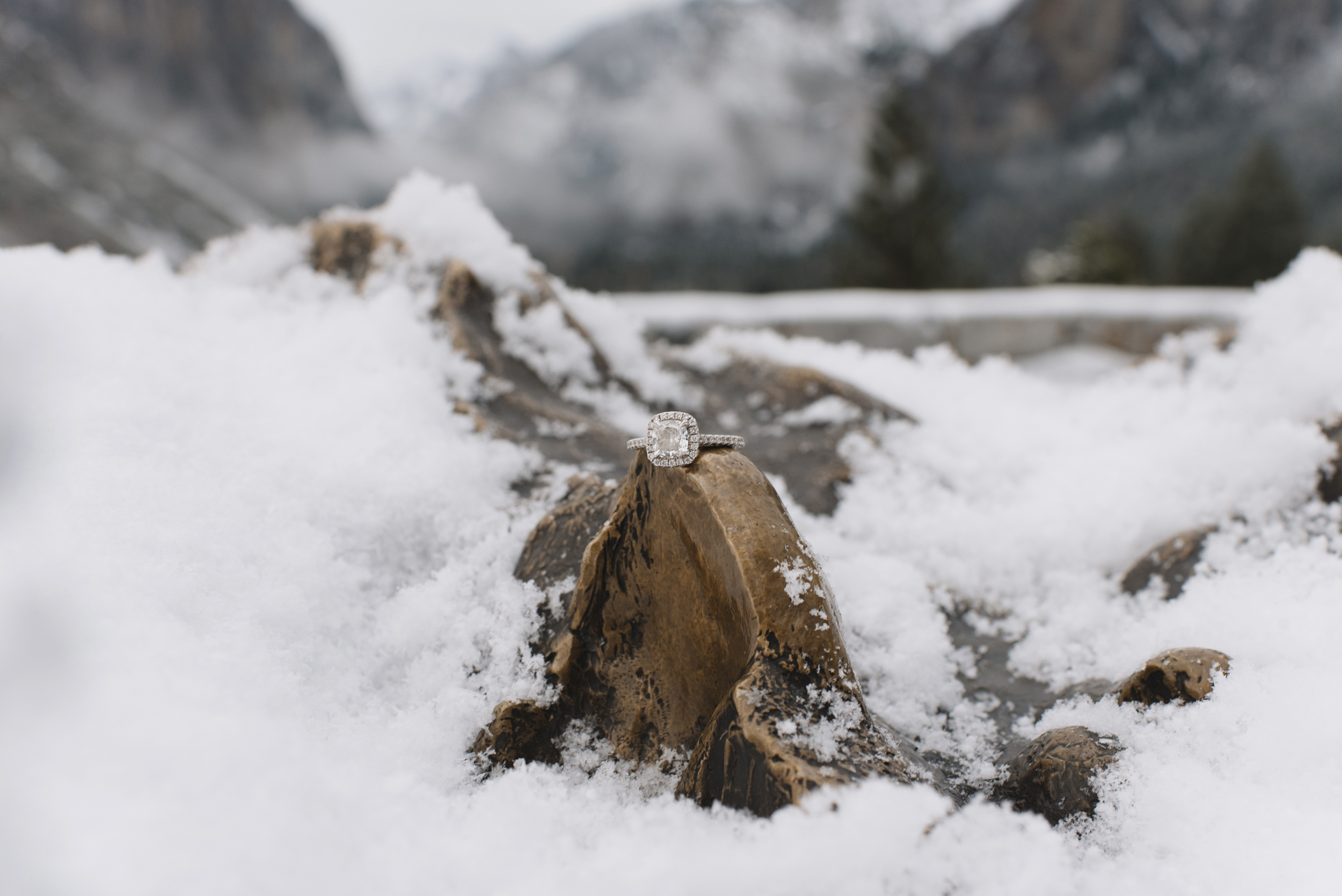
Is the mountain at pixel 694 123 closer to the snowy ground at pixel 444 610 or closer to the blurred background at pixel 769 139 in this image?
the blurred background at pixel 769 139

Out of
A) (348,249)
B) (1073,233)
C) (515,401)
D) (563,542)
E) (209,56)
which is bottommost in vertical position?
(563,542)

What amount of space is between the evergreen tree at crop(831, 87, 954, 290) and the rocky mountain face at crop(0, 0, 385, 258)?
60.3 feet

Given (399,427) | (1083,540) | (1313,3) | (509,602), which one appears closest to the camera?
(509,602)

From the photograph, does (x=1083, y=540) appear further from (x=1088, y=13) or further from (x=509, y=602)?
(x=1088, y=13)

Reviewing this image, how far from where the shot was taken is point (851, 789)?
1.08 metres

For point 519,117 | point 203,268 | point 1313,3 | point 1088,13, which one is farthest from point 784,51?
point 203,268

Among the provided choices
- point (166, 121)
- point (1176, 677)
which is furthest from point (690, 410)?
point (166, 121)

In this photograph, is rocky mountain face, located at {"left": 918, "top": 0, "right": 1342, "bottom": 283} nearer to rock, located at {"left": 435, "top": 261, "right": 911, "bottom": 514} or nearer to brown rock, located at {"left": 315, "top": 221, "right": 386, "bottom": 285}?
rock, located at {"left": 435, "top": 261, "right": 911, "bottom": 514}

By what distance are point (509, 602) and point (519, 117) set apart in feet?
521

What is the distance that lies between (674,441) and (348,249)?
2046 mm

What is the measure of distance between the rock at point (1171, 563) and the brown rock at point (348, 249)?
2.75m

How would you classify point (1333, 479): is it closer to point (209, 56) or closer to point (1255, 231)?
point (1255, 231)

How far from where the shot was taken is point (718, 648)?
4.65 feet

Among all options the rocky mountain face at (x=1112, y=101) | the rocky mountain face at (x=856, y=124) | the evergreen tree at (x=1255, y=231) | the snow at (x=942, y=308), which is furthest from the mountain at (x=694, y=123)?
the snow at (x=942, y=308)
